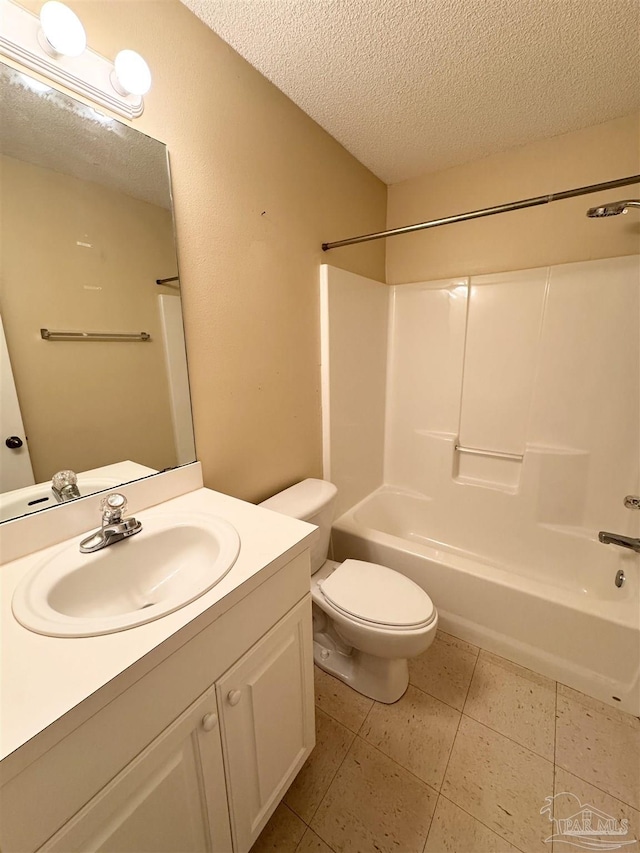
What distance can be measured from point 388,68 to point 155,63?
2.62 ft

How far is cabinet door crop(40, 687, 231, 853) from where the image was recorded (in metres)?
0.52

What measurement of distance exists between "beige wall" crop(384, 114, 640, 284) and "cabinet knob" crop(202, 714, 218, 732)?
87.7 inches

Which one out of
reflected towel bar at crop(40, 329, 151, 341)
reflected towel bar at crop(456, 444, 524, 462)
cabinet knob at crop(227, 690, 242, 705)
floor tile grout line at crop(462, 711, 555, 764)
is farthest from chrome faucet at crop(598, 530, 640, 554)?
reflected towel bar at crop(40, 329, 151, 341)

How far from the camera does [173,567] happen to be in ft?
3.02

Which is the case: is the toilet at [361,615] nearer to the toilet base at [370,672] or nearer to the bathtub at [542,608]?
the toilet base at [370,672]

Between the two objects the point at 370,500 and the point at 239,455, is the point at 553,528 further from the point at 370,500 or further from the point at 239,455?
the point at 239,455

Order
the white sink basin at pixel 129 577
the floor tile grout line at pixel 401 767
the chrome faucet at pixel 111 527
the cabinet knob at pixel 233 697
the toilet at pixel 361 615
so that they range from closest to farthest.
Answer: the white sink basin at pixel 129 577, the cabinet knob at pixel 233 697, the chrome faucet at pixel 111 527, the floor tile grout line at pixel 401 767, the toilet at pixel 361 615

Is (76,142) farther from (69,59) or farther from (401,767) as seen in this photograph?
(401,767)

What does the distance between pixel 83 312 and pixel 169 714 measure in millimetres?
928

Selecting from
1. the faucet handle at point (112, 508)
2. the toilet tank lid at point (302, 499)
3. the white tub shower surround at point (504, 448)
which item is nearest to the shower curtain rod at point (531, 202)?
the white tub shower surround at point (504, 448)

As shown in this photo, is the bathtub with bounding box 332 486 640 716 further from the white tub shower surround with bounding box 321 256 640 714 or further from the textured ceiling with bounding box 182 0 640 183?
the textured ceiling with bounding box 182 0 640 183

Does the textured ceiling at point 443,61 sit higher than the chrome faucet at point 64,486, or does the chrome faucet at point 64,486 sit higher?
the textured ceiling at point 443,61

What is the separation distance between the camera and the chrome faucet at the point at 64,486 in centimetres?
88

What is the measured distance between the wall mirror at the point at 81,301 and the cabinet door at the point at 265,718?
0.61 metres
